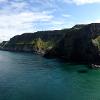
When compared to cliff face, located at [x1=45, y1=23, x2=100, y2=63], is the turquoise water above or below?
below

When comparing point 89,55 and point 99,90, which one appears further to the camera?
point 89,55

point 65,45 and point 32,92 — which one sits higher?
point 65,45

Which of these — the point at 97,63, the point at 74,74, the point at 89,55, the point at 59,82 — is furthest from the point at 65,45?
the point at 59,82

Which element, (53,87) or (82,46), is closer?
(53,87)

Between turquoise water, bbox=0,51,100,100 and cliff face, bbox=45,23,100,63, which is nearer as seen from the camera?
turquoise water, bbox=0,51,100,100

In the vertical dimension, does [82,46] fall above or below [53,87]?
above

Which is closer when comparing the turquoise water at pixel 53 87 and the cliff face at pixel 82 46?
the turquoise water at pixel 53 87

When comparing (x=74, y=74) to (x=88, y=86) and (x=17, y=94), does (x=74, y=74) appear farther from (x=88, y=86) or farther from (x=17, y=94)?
(x=17, y=94)

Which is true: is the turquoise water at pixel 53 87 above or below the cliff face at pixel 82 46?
below
